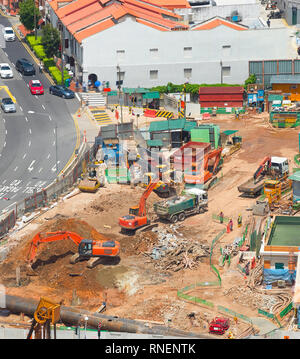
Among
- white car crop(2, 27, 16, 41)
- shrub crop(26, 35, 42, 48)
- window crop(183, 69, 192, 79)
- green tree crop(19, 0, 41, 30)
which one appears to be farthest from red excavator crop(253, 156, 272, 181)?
white car crop(2, 27, 16, 41)

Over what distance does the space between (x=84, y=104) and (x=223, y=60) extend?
20.1 meters

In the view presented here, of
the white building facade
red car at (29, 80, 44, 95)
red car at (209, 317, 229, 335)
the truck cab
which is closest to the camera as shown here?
red car at (209, 317, 229, 335)

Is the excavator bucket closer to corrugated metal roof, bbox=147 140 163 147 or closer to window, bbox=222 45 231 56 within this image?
corrugated metal roof, bbox=147 140 163 147

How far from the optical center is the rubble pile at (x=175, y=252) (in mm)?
69125

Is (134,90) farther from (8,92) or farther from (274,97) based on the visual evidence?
(274,97)

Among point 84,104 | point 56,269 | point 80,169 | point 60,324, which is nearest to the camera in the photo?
point 60,324

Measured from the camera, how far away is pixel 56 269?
68688 mm

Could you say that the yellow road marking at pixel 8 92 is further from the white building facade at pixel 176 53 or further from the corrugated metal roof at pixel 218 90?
the corrugated metal roof at pixel 218 90

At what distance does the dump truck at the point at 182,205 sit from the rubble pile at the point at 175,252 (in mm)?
3317

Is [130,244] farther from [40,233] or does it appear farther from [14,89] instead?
[14,89]

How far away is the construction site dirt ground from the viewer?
62125mm

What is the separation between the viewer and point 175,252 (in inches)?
2778

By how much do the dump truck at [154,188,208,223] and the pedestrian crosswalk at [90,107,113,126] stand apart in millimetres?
26458

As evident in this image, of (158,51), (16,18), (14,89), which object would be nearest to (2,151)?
(14,89)
